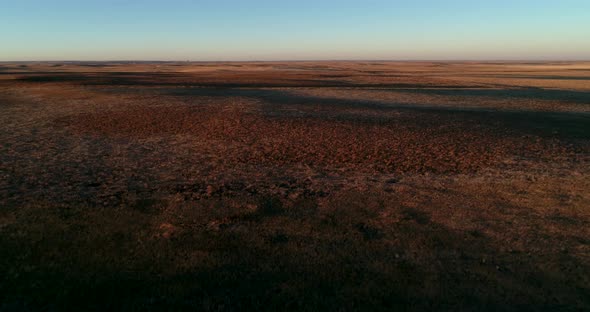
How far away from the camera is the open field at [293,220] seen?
4773 mm

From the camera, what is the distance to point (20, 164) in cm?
1046

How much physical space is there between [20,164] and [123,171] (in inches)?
129

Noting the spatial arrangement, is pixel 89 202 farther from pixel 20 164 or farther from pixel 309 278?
pixel 309 278

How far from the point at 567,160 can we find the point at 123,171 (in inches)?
545

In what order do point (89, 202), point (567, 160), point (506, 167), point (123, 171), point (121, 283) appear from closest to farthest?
point (121, 283), point (89, 202), point (123, 171), point (506, 167), point (567, 160)

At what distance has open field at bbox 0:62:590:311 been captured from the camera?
477 cm

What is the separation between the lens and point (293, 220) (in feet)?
23.1

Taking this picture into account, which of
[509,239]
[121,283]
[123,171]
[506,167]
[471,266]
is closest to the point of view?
[121,283]

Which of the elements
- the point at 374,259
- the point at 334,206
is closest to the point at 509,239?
the point at 374,259

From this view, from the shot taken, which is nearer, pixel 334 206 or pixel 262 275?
pixel 262 275

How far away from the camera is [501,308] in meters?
4.49

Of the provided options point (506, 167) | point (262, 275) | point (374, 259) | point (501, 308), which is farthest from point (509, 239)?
point (506, 167)

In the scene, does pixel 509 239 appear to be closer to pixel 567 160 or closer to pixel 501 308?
pixel 501 308

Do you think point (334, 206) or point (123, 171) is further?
point (123, 171)
